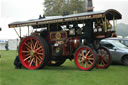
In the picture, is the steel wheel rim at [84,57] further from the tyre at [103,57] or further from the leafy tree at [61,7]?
the leafy tree at [61,7]

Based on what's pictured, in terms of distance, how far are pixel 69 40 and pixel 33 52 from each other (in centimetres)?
165

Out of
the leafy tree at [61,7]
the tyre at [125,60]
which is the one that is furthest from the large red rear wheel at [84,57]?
the leafy tree at [61,7]

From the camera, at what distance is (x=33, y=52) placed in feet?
34.6

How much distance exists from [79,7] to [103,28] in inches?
1218

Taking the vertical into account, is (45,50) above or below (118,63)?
above

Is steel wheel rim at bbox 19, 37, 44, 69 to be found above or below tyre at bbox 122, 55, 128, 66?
above

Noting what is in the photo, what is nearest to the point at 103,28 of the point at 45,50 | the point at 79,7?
the point at 45,50

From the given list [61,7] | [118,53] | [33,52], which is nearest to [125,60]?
[118,53]

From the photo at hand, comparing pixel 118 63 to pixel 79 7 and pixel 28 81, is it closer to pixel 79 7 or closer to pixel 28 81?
pixel 28 81

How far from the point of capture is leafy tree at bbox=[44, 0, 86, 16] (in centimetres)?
3959

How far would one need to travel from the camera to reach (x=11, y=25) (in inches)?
439

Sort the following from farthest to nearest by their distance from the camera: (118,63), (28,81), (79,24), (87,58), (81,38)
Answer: (118,63)
(79,24)
(81,38)
(87,58)
(28,81)

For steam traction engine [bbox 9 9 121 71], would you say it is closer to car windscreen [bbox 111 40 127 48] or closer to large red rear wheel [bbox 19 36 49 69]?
large red rear wheel [bbox 19 36 49 69]

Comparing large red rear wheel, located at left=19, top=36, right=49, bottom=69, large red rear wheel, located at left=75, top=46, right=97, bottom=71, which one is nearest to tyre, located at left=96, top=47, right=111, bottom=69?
large red rear wheel, located at left=75, top=46, right=97, bottom=71
